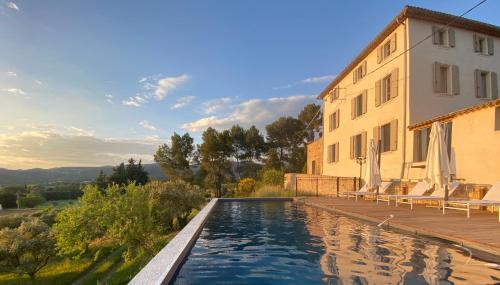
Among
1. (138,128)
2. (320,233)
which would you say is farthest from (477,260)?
(138,128)

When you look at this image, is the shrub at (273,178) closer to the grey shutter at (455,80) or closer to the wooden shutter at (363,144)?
the wooden shutter at (363,144)

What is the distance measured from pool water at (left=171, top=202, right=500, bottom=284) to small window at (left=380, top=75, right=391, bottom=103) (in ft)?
31.8

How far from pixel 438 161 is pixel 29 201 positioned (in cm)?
6330

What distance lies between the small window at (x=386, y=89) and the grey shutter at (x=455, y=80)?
247cm

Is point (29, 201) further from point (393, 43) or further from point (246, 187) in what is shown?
point (393, 43)

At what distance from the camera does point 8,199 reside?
5656 cm

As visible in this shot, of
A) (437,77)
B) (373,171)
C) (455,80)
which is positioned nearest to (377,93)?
(437,77)

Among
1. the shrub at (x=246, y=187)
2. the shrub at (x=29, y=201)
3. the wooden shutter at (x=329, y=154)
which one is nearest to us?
the wooden shutter at (x=329, y=154)

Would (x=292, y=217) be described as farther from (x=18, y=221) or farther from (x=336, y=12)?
(x=18, y=221)

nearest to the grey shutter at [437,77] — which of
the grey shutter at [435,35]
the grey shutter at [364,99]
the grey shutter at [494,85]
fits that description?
the grey shutter at [435,35]

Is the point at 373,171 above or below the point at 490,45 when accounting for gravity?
below

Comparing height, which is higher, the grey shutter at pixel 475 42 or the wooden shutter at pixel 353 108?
the grey shutter at pixel 475 42

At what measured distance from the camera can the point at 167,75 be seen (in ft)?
65.0

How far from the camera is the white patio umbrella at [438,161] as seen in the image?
906cm
